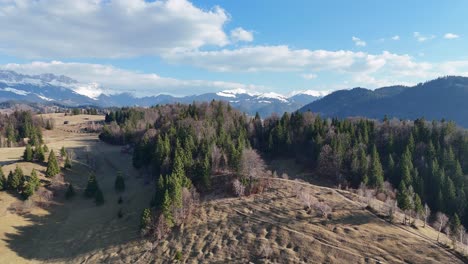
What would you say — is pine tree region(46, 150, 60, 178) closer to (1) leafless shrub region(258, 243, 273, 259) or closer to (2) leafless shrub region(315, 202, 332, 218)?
(1) leafless shrub region(258, 243, 273, 259)

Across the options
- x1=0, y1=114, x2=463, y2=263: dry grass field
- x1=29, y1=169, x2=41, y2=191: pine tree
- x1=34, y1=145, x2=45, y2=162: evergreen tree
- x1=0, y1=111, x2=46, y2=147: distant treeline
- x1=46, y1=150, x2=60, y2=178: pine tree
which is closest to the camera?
x1=0, y1=114, x2=463, y2=263: dry grass field

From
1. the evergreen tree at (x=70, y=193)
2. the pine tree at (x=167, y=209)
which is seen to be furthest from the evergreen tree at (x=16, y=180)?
the pine tree at (x=167, y=209)

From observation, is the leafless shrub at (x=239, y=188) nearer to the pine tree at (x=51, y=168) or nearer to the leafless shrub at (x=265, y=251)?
the leafless shrub at (x=265, y=251)

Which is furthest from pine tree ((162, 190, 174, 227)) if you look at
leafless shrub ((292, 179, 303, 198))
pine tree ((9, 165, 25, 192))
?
pine tree ((9, 165, 25, 192))

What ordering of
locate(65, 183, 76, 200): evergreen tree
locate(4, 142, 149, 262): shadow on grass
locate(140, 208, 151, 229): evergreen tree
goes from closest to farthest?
locate(4, 142, 149, 262): shadow on grass
locate(140, 208, 151, 229): evergreen tree
locate(65, 183, 76, 200): evergreen tree

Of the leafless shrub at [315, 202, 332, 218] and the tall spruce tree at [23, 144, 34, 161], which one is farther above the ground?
the tall spruce tree at [23, 144, 34, 161]

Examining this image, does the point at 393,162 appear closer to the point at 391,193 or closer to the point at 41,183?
the point at 391,193

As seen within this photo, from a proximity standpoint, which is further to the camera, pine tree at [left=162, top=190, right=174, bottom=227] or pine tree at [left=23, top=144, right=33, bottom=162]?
pine tree at [left=23, top=144, right=33, bottom=162]

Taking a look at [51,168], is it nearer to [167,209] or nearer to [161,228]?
→ [167,209]
